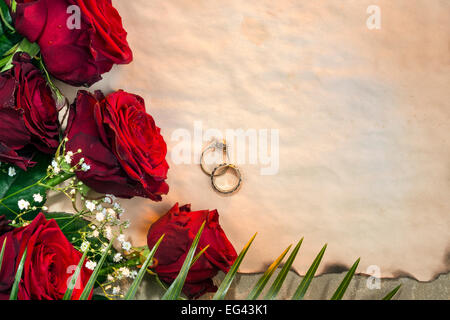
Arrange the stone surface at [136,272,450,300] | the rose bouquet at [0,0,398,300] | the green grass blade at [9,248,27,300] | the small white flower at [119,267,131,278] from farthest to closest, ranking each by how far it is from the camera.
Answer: the stone surface at [136,272,450,300]
the small white flower at [119,267,131,278]
the rose bouquet at [0,0,398,300]
the green grass blade at [9,248,27,300]

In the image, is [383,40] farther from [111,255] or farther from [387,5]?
[111,255]

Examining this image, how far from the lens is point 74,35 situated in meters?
0.64

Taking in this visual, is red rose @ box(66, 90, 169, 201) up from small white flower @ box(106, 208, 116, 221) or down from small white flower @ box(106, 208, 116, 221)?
up

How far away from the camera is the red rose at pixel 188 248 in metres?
0.69

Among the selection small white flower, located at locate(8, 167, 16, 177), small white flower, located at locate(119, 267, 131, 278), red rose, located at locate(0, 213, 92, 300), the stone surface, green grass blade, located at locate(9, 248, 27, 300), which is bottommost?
the stone surface

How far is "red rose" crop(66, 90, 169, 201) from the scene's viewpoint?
2.11 feet

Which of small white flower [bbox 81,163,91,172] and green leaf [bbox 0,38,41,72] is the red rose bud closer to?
small white flower [bbox 81,163,91,172]

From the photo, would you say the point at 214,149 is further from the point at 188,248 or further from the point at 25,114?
the point at 25,114

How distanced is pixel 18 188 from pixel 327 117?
57 centimetres

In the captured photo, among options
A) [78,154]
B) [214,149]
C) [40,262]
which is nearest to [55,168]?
[78,154]

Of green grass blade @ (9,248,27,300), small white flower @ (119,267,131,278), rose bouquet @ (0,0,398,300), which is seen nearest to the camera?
green grass blade @ (9,248,27,300)

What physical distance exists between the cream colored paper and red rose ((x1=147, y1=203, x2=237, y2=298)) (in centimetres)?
10

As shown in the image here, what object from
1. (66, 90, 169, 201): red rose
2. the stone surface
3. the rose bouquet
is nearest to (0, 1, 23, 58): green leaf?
the rose bouquet

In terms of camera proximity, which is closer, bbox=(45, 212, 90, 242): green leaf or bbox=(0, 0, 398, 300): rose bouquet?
bbox=(0, 0, 398, 300): rose bouquet
